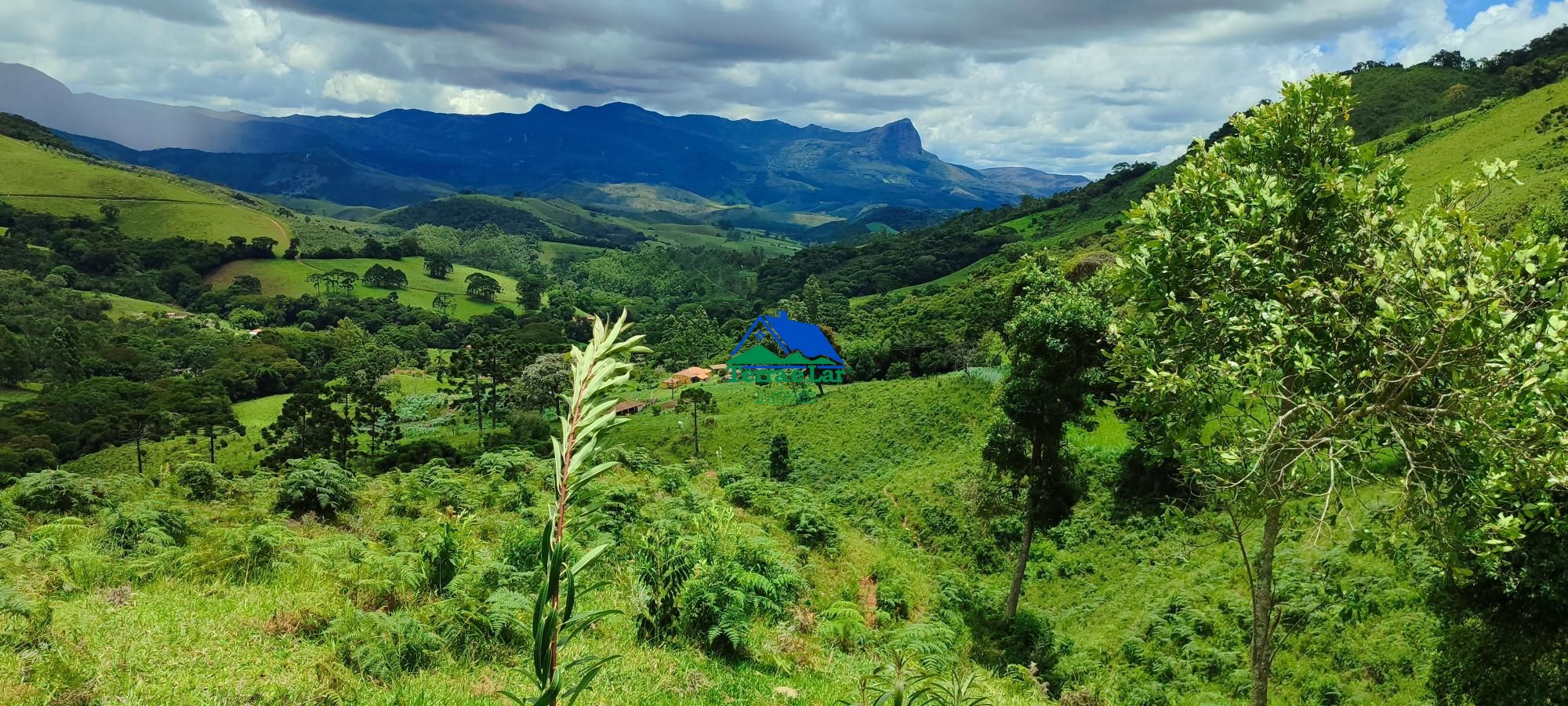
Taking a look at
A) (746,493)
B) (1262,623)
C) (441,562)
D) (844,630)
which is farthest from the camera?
(746,493)

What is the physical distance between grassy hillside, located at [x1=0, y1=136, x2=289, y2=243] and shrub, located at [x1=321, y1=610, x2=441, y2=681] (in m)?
201

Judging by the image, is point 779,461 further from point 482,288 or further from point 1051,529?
point 482,288

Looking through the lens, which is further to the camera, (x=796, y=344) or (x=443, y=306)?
(x=443, y=306)

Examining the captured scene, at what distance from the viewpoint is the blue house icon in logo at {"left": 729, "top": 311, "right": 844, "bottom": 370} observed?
55.3m

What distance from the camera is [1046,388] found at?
50.8 ft

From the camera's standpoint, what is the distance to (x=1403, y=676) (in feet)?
39.3

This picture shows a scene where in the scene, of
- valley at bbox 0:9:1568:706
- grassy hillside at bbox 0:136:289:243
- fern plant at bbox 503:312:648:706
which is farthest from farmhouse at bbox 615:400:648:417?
grassy hillside at bbox 0:136:289:243

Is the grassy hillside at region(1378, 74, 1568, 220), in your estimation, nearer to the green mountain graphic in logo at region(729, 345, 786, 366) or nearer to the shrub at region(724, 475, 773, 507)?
the green mountain graphic in logo at region(729, 345, 786, 366)

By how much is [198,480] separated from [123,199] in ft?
714

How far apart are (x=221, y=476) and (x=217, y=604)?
11676mm

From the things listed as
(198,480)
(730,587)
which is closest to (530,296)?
(198,480)

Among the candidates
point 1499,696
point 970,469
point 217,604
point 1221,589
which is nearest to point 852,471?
point 970,469

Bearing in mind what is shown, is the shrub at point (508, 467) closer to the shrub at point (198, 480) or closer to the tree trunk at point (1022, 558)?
the shrub at point (198, 480)

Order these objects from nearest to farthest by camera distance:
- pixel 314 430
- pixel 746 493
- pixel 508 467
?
1. pixel 508 467
2. pixel 746 493
3. pixel 314 430
